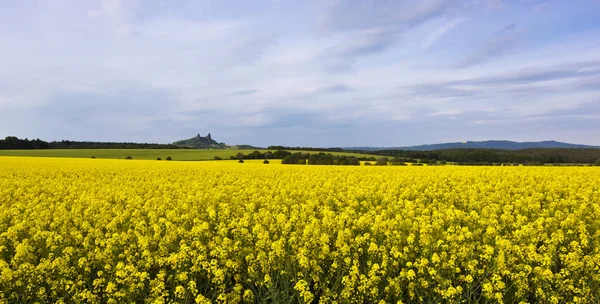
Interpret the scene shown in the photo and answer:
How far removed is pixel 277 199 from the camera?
10.1 meters

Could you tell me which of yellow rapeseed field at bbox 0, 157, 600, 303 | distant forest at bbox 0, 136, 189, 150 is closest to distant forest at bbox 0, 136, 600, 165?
distant forest at bbox 0, 136, 189, 150

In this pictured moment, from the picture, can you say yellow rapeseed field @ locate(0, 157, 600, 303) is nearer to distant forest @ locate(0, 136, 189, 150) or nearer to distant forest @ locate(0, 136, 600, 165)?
distant forest @ locate(0, 136, 600, 165)

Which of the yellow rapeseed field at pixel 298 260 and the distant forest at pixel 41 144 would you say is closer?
the yellow rapeseed field at pixel 298 260

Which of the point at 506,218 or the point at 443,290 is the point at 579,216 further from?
the point at 443,290

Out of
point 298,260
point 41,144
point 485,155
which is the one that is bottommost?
point 298,260

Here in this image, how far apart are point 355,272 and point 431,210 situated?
5093 millimetres

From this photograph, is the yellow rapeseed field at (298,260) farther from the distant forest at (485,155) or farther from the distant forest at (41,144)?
the distant forest at (41,144)

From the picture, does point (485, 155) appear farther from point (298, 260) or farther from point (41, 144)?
point (41, 144)

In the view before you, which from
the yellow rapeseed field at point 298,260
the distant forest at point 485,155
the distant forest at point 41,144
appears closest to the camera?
the yellow rapeseed field at point 298,260

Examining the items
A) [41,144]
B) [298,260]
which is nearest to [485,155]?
[298,260]

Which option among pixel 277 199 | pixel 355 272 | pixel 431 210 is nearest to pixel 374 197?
pixel 431 210

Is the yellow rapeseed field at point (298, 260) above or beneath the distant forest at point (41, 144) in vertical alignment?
beneath

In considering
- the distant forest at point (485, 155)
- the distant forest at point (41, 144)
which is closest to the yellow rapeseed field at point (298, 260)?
the distant forest at point (485, 155)

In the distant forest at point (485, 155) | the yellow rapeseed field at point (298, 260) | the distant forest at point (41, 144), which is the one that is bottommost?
the yellow rapeseed field at point (298, 260)
